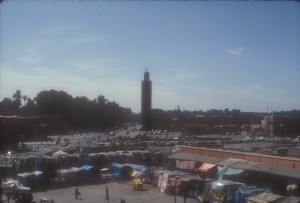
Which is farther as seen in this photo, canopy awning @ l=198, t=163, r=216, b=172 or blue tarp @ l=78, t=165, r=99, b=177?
blue tarp @ l=78, t=165, r=99, b=177

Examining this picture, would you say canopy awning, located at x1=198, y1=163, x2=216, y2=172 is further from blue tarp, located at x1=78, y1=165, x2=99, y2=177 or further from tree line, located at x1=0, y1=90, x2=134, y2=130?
tree line, located at x1=0, y1=90, x2=134, y2=130

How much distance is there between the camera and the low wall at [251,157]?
2454 centimetres

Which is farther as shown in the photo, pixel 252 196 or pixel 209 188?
pixel 209 188

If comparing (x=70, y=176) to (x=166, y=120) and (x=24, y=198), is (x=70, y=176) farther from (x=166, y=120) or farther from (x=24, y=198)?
(x=166, y=120)

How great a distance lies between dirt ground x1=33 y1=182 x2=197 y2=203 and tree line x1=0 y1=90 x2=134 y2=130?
68913 mm

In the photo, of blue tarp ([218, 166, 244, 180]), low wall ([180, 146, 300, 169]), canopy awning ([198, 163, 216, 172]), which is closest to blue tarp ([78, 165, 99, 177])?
low wall ([180, 146, 300, 169])

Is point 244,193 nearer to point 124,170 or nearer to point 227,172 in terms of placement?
point 227,172

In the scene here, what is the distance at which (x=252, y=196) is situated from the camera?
20438 mm

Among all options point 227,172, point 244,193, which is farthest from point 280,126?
point 244,193

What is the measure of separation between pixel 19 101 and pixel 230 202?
3640 inches

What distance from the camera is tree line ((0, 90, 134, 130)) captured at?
323ft

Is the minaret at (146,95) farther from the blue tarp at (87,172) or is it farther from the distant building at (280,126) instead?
the blue tarp at (87,172)

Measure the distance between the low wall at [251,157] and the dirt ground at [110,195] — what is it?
251 inches

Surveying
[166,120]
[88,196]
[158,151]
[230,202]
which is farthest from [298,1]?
[166,120]
